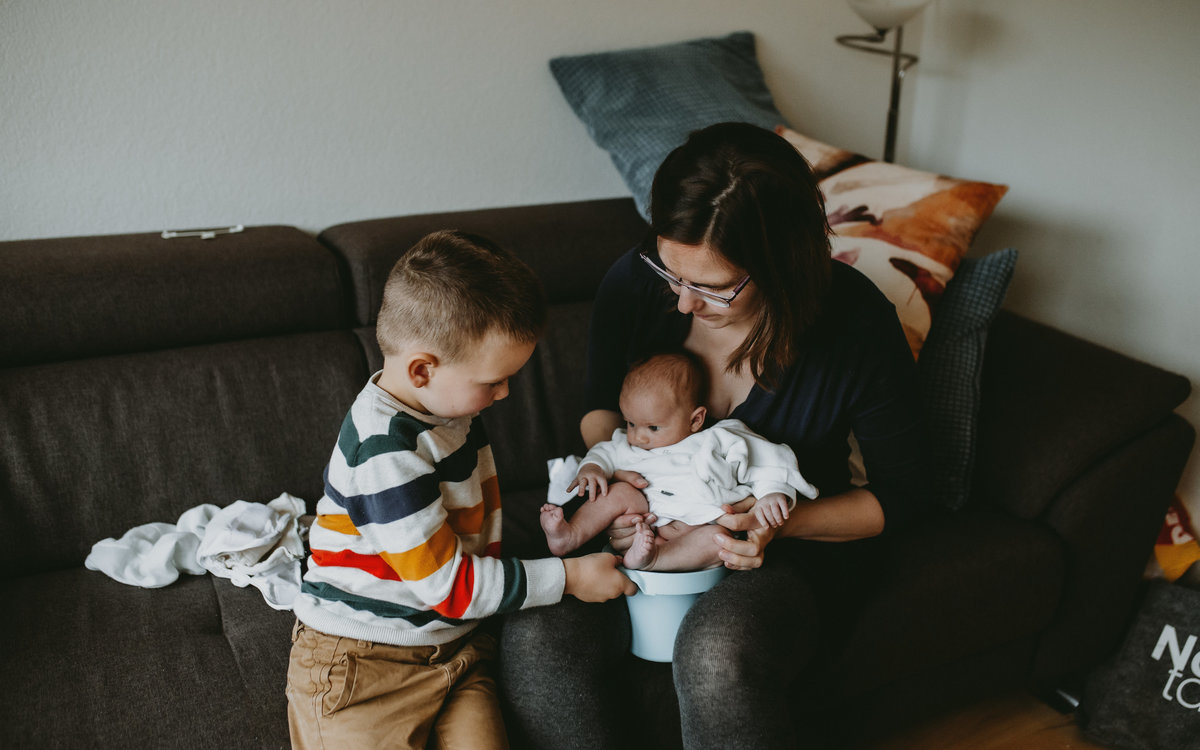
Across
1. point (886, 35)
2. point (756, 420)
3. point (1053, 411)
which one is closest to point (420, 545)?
point (756, 420)

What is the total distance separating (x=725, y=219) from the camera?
1.12 metres

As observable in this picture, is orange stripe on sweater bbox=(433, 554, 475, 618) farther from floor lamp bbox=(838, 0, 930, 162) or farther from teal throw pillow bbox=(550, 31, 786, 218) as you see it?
floor lamp bbox=(838, 0, 930, 162)

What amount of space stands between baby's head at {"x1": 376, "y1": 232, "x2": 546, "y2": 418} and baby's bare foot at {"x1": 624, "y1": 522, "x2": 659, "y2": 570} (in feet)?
0.98

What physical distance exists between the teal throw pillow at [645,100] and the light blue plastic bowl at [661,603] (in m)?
0.93

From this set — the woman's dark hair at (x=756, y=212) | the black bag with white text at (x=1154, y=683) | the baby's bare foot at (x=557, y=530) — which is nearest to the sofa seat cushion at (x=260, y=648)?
the baby's bare foot at (x=557, y=530)

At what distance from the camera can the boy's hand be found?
1.16m

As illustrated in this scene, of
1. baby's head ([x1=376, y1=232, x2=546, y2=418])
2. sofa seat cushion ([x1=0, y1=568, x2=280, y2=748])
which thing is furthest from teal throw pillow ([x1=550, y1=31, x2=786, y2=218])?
sofa seat cushion ([x1=0, y1=568, x2=280, y2=748])

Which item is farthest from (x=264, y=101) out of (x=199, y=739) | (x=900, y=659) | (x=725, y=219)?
(x=900, y=659)

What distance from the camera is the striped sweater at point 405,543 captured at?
1041mm

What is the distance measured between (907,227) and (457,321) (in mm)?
1043

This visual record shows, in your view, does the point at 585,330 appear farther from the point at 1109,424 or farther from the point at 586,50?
the point at 1109,424

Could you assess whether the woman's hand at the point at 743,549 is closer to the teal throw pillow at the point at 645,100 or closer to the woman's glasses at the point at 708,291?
the woman's glasses at the point at 708,291

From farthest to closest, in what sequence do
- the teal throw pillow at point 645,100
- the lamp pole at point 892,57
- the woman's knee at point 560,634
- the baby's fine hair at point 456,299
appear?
the lamp pole at point 892,57, the teal throw pillow at point 645,100, the woman's knee at point 560,634, the baby's fine hair at point 456,299

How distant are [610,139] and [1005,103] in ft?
3.48
